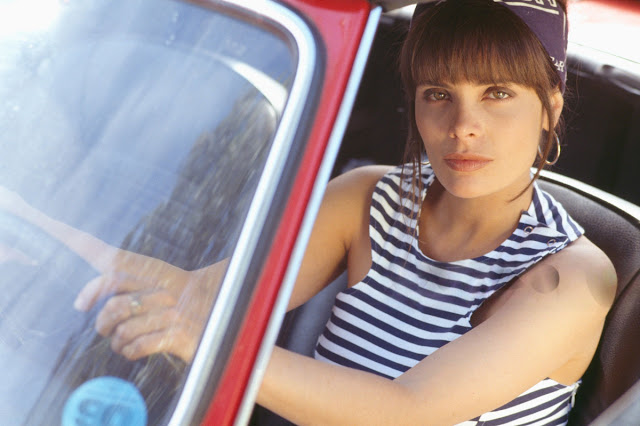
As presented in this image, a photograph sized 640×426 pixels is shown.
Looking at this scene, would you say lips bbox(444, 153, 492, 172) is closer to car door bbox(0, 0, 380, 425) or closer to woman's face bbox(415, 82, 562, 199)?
woman's face bbox(415, 82, 562, 199)

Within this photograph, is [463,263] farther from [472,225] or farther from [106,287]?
[106,287]

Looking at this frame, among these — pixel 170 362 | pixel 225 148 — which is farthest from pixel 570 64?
pixel 170 362

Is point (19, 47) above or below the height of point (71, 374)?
above

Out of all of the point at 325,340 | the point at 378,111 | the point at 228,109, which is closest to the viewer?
the point at 228,109

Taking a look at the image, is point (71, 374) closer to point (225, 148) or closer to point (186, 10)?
point (225, 148)

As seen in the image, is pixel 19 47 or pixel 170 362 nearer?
pixel 170 362

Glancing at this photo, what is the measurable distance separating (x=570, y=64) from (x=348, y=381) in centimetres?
146

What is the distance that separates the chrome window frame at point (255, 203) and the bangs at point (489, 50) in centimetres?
44

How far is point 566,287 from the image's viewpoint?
129 cm

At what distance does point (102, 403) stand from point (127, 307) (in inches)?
4.7

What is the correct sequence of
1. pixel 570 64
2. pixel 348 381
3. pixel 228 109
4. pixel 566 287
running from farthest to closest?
pixel 570 64 < pixel 566 287 < pixel 348 381 < pixel 228 109

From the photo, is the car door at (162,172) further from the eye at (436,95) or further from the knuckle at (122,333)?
the eye at (436,95)

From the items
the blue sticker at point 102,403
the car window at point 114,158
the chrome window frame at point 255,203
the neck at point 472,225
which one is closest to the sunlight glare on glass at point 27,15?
the car window at point 114,158

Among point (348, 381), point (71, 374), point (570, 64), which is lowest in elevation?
point (71, 374)
